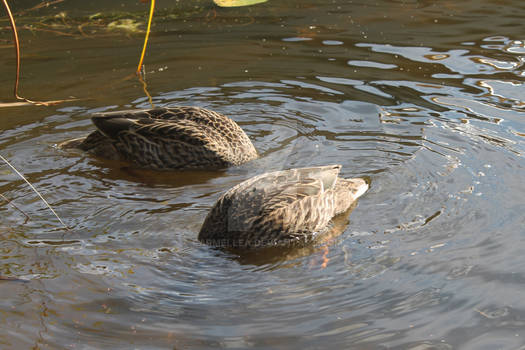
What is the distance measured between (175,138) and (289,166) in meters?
1.28

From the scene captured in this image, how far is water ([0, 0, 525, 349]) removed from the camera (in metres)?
4.58

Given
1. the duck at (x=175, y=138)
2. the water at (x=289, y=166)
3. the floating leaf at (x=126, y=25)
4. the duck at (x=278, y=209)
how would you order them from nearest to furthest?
the water at (x=289, y=166) → the duck at (x=278, y=209) → the duck at (x=175, y=138) → the floating leaf at (x=126, y=25)

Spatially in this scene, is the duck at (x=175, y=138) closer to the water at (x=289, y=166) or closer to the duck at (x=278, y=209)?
the water at (x=289, y=166)

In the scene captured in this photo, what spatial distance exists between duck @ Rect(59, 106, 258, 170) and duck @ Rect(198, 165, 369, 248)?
4.26 feet

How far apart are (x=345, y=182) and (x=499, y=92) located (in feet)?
11.1

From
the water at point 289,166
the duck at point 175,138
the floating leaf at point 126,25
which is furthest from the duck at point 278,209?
the floating leaf at point 126,25

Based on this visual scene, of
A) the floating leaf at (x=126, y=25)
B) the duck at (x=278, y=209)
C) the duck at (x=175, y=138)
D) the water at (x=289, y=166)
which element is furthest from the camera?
the floating leaf at (x=126, y=25)

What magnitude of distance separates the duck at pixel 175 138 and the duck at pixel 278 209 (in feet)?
4.26

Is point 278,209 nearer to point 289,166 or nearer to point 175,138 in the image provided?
point 289,166

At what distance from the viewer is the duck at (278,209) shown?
5680mm

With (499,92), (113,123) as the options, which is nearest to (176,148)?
(113,123)

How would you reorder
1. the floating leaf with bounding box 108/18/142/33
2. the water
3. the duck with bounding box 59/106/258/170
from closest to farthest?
the water
the duck with bounding box 59/106/258/170
the floating leaf with bounding box 108/18/142/33

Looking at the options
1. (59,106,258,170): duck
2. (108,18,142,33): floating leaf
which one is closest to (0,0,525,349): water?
(59,106,258,170): duck

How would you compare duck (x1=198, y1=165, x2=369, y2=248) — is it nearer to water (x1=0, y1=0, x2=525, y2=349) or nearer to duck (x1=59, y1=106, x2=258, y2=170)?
water (x1=0, y1=0, x2=525, y2=349)
